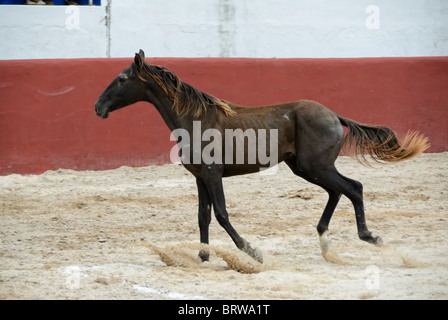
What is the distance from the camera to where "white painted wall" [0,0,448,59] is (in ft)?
34.3

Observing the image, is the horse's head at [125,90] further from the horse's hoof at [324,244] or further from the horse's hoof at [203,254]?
the horse's hoof at [324,244]

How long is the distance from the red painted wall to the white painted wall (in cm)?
37

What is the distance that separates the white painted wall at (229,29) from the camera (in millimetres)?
10445

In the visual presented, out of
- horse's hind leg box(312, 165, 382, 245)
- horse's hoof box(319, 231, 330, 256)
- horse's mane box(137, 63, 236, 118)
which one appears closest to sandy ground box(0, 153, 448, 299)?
horse's hoof box(319, 231, 330, 256)

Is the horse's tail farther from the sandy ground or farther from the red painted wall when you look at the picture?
the red painted wall

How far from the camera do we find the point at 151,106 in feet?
34.7

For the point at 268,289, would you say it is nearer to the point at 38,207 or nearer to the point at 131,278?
the point at 131,278

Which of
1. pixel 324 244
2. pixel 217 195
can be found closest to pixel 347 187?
pixel 324 244

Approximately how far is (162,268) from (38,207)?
3.30 metres

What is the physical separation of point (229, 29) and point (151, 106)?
6.15 feet

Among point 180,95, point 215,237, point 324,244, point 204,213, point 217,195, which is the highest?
point 180,95

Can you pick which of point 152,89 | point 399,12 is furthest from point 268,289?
point 399,12

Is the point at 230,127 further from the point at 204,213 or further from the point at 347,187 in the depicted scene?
the point at 347,187

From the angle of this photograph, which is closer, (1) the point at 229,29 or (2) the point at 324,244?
(2) the point at 324,244
